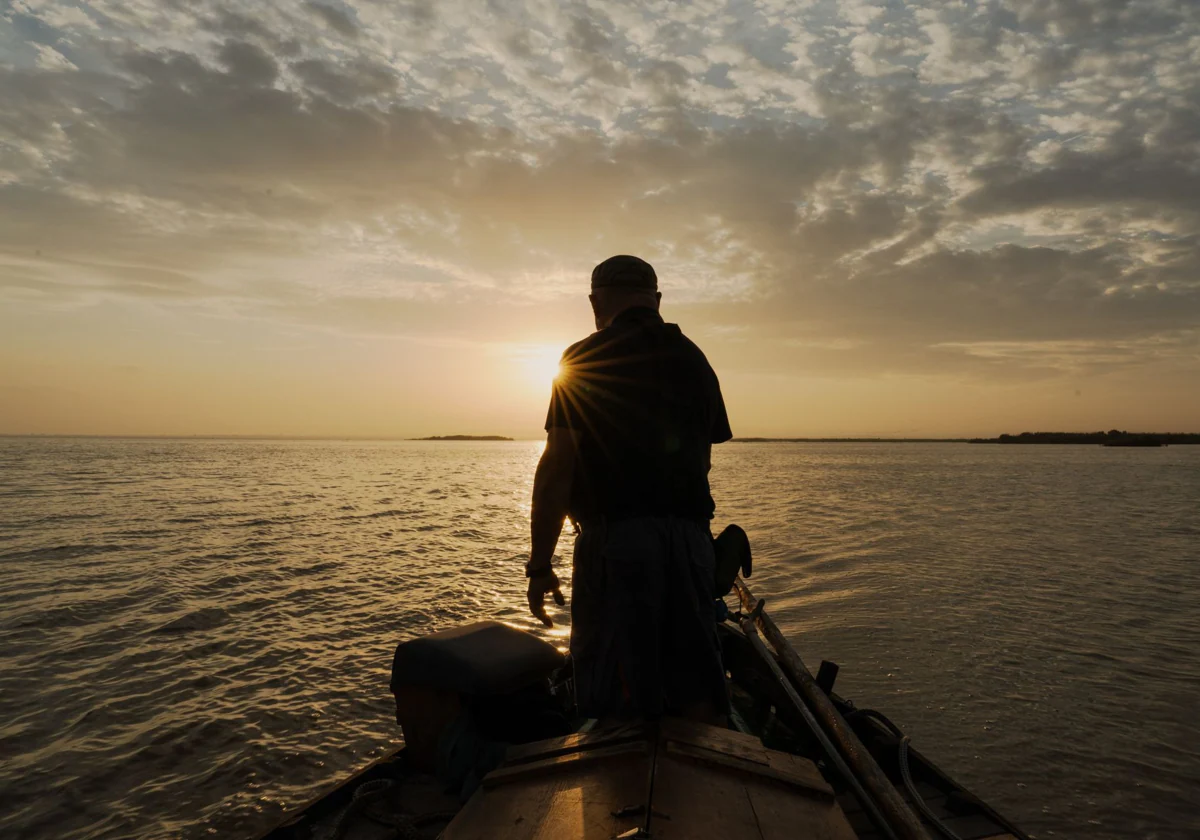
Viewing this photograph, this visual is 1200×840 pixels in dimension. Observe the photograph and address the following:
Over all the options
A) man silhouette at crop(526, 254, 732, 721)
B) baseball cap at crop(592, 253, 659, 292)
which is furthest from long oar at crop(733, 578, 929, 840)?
baseball cap at crop(592, 253, 659, 292)

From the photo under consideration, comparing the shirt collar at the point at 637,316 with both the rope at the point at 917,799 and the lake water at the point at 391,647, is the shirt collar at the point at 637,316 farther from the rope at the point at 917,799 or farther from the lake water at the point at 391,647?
the lake water at the point at 391,647

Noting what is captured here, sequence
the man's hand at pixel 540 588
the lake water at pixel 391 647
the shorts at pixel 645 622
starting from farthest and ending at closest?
the lake water at pixel 391 647, the man's hand at pixel 540 588, the shorts at pixel 645 622

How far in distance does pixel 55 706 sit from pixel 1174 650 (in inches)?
661

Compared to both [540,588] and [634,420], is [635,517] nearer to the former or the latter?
[634,420]

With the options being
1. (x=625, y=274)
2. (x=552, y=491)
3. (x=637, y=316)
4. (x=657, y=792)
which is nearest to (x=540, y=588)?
(x=552, y=491)

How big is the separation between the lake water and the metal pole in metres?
2.86

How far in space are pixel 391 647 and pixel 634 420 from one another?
879 centimetres

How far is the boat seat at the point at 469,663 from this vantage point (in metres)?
4.20

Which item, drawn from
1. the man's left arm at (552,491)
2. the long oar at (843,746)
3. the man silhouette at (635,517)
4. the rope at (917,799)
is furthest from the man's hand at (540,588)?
the rope at (917,799)

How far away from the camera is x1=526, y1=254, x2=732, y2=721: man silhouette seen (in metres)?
3.37

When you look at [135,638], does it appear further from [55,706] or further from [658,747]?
[658,747]

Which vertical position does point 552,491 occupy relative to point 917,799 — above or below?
above

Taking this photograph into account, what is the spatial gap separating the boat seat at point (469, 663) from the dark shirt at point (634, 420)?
1.43 metres

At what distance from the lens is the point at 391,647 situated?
34.7 feet
